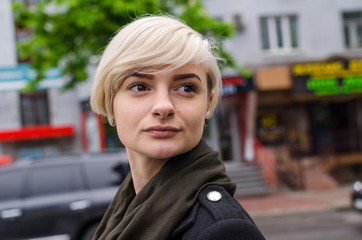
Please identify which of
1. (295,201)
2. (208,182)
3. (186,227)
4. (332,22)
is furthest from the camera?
(332,22)

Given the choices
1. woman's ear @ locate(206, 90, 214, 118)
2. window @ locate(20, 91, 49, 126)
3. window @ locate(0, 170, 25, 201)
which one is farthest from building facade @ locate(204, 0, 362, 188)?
woman's ear @ locate(206, 90, 214, 118)

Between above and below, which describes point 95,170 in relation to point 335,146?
above

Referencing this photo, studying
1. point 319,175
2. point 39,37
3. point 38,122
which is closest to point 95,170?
point 39,37

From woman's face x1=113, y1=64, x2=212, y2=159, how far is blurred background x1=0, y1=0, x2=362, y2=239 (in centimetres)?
1241

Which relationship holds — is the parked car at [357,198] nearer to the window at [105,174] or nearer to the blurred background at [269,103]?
the blurred background at [269,103]

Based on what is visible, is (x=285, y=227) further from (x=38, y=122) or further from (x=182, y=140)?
(x=38, y=122)

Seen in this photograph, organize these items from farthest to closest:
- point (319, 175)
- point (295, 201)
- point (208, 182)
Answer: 1. point (319, 175)
2. point (295, 201)
3. point (208, 182)

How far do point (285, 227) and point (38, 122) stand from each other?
37.0 feet

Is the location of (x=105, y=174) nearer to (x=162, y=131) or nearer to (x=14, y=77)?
(x=162, y=131)

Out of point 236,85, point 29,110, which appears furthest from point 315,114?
point 29,110

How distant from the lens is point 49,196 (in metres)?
5.78

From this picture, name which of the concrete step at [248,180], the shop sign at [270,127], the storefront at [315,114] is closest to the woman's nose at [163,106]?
the concrete step at [248,180]

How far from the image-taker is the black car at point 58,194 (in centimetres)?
552

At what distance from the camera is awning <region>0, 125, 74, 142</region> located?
48.9 feet
